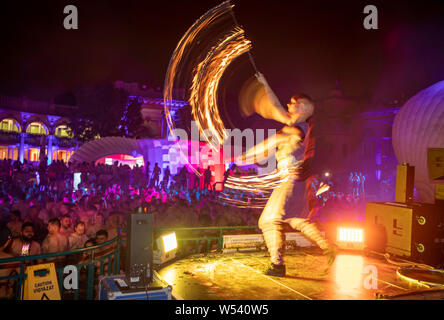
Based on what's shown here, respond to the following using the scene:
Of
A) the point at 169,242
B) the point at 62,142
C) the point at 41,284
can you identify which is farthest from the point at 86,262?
the point at 62,142

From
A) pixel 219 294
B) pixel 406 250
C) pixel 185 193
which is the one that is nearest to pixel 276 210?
pixel 219 294

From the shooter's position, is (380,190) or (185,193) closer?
(185,193)

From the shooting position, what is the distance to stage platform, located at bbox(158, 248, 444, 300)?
6031 millimetres

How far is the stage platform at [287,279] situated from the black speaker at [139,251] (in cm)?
67

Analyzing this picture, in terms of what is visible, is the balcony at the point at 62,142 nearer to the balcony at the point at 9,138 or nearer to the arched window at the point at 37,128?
the arched window at the point at 37,128

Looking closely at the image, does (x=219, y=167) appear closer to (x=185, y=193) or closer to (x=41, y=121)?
(x=185, y=193)

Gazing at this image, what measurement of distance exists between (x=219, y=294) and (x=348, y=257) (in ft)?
14.9

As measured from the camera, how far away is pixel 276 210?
23.5 feet

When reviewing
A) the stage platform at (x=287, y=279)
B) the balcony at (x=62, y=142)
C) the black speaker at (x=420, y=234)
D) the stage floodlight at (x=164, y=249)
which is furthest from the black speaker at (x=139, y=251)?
the balcony at (x=62, y=142)

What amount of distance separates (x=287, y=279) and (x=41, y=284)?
174 inches

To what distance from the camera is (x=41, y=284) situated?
559 cm

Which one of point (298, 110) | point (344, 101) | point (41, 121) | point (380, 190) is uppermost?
point (344, 101)

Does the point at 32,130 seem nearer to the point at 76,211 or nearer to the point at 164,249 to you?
the point at 76,211
